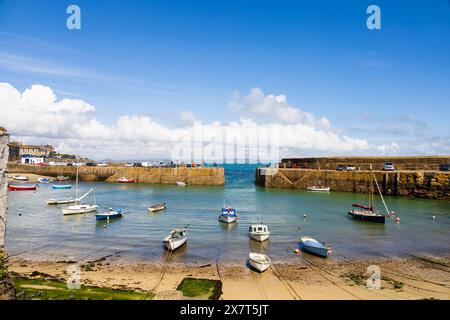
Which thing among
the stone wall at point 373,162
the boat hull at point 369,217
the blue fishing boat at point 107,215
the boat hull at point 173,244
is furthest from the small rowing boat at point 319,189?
the boat hull at point 173,244

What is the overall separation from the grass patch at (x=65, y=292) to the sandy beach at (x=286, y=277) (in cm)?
98

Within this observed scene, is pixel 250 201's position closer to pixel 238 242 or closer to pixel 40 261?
pixel 238 242

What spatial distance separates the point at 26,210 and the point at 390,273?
43.0 meters

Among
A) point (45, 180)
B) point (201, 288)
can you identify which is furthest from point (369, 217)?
point (45, 180)

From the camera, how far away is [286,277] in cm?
1908

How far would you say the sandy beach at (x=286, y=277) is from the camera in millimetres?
16562

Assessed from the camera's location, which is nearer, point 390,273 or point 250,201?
point 390,273

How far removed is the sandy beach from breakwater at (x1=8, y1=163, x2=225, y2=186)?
58702 millimetres

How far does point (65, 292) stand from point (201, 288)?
6.51 m

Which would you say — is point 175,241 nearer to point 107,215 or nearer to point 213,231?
point 213,231

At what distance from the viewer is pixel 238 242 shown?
27.4 m

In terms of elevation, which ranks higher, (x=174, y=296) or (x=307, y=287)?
(x=174, y=296)

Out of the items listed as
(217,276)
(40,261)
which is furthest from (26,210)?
(217,276)

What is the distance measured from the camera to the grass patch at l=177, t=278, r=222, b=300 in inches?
605
